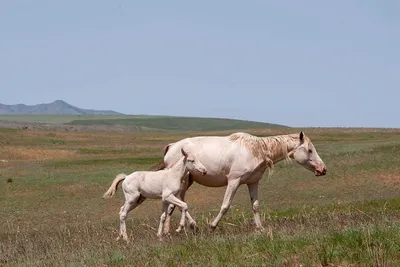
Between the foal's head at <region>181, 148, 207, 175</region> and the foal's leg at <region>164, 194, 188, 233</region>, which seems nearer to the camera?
the foal's leg at <region>164, 194, 188, 233</region>

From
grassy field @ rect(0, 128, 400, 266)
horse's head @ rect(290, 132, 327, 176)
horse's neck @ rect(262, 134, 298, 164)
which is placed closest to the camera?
grassy field @ rect(0, 128, 400, 266)

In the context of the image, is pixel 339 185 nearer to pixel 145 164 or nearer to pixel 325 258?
pixel 145 164

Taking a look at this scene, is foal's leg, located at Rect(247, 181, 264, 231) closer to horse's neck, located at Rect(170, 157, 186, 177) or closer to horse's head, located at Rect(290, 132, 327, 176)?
horse's head, located at Rect(290, 132, 327, 176)

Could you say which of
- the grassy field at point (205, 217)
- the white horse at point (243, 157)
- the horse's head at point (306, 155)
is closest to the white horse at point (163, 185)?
the white horse at point (243, 157)

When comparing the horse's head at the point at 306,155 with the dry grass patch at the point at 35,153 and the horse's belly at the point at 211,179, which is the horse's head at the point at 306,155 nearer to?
the horse's belly at the point at 211,179

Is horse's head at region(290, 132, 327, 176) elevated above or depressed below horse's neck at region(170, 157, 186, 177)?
above

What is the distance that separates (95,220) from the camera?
23578mm

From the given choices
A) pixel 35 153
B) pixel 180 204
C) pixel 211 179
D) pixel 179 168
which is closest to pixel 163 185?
pixel 179 168

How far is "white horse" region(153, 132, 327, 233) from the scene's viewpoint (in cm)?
1439

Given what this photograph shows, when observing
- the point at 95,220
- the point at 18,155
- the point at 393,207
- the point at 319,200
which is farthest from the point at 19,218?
the point at 18,155

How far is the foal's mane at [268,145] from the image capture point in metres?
14.6

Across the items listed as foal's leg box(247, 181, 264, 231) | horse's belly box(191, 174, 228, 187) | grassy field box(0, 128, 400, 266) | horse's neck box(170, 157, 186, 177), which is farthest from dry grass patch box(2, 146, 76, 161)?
foal's leg box(247, 181, 264, 231)

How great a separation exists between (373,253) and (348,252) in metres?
0.50

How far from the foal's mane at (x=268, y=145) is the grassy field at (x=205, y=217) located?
4.64ft
